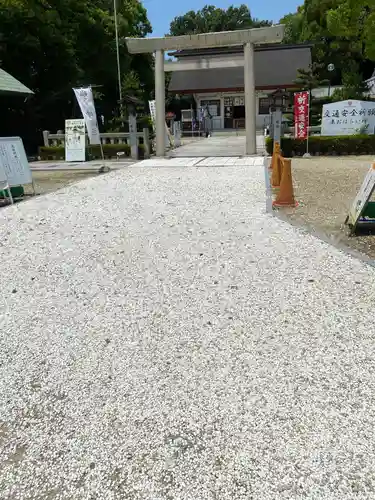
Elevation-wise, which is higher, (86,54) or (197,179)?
(86,54)

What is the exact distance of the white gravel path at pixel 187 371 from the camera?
1.91 meters

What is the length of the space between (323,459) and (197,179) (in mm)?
8950

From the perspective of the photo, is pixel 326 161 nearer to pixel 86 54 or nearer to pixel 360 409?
pixel 360 409

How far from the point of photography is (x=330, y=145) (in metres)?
15.5

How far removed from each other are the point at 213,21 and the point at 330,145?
4672 cm

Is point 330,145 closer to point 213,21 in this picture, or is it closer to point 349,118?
point 349,118

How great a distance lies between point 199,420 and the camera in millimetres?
2221

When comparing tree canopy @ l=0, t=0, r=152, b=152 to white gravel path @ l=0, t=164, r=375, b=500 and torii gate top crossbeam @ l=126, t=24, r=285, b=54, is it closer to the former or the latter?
torii gate top crossbeam @ l=126, t=24, r=285, b=54

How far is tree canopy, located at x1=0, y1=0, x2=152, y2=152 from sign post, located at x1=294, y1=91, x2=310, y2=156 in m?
11.5

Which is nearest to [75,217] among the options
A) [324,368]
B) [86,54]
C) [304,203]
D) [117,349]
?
[304,203]

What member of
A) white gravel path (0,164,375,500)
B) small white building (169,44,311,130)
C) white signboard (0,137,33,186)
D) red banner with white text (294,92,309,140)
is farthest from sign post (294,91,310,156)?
small white building (169,44,311,130)

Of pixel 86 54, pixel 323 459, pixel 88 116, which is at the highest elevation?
pixel 86 54

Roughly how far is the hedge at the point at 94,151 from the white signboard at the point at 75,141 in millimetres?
383

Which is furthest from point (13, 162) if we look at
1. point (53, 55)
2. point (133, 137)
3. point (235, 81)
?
point (235, 81)
